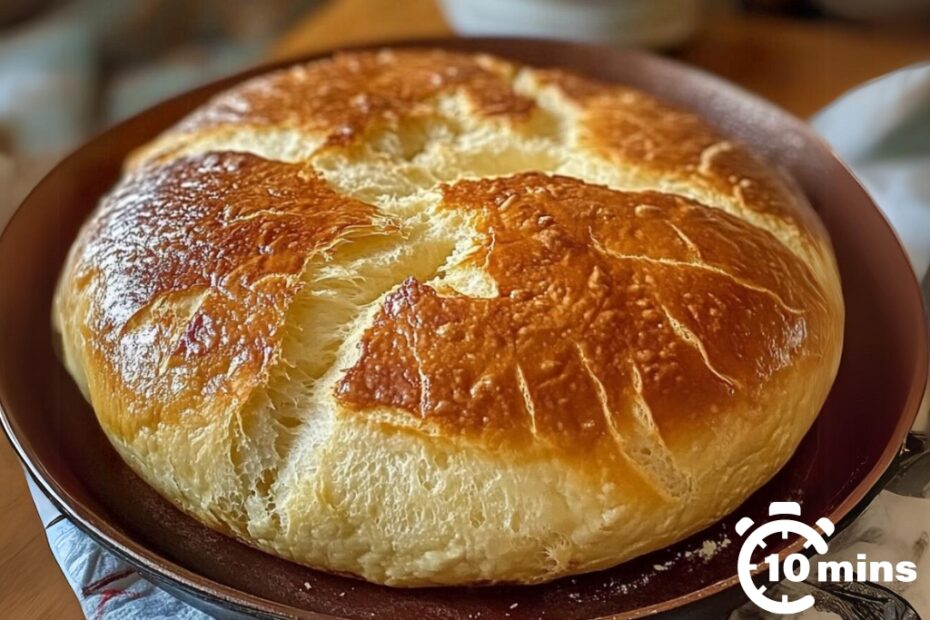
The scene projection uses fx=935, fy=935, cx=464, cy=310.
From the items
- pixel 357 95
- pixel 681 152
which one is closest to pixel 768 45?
pixel 681 152

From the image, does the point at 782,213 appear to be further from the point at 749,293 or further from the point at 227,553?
the point at 227,553

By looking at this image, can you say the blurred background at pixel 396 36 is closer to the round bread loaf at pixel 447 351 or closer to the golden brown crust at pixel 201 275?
the golden brown crust at pixel 201 275

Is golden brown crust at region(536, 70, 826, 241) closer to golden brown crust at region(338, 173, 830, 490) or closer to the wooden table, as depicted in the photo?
golden brown crust at region(338, 173, 830, 490)

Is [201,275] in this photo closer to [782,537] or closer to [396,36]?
[782,537]

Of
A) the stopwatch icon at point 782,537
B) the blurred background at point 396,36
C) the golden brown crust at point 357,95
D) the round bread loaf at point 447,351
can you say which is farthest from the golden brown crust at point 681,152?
the blurred background at point 396,36

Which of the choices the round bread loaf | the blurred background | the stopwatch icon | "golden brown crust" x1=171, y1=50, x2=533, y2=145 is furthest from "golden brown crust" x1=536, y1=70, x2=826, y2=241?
the blurred background

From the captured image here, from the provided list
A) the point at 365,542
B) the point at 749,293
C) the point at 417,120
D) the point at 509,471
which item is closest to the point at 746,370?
the point at 749,293

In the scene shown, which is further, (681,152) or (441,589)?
(681,152)
